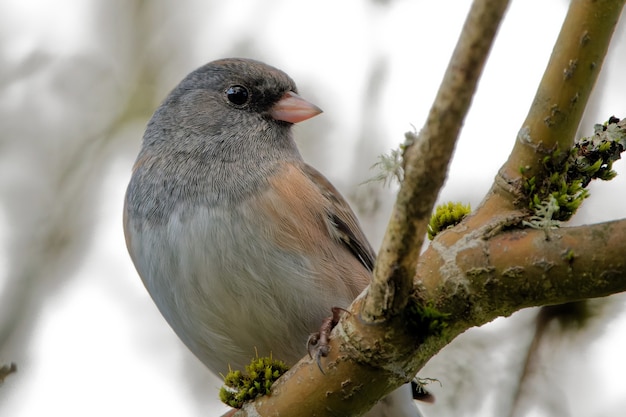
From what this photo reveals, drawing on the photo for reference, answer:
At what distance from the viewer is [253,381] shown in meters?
1.89

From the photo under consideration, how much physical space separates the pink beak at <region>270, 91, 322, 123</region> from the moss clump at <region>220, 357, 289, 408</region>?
3.96 feet

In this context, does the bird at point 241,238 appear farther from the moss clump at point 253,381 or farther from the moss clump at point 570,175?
the moss clump at point 570,175

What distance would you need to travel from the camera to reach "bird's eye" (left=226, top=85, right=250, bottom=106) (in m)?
2.95

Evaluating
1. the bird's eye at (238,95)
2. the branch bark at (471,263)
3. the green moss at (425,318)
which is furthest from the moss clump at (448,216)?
the bird's eye at (238,95)

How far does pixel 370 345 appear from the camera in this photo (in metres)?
1.60

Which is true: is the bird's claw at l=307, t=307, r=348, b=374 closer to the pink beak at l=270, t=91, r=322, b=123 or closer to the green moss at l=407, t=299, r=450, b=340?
the green moss at l=407, t=299, r=450, b=340

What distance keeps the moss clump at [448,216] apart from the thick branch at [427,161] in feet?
1.06

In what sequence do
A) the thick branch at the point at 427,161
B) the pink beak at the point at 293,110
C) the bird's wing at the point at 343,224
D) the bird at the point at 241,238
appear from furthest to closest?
the pink beak at the point at 293,110, the bird's wing at the point at 343,224, the bird at the point at 241,238, the thick branch at the point at 427,161

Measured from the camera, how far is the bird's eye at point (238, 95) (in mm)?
2949

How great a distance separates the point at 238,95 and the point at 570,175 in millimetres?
1575

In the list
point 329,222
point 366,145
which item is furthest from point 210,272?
point 366,145

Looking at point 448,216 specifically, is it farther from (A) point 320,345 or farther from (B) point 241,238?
(B) point 241,238

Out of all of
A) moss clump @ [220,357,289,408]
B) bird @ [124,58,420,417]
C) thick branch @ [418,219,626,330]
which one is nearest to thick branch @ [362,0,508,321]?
thick branch @ [418,219,626,330]

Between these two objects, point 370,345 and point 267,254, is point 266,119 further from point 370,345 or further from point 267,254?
point 370,345
